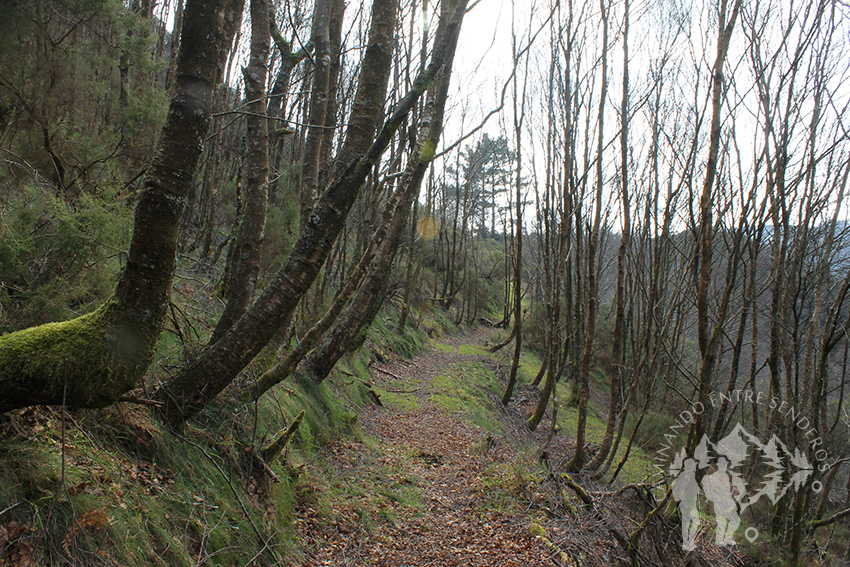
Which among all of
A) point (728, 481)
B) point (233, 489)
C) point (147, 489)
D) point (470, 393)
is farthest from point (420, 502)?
point (728, 481)

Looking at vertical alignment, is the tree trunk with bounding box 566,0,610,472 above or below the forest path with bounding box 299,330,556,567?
above

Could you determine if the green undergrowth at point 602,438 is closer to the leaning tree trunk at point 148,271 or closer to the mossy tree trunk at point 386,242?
the mossy tree trunk at point 386,242

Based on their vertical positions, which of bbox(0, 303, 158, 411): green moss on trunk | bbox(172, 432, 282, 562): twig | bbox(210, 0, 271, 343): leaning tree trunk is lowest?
bbox(172, 432, 282, 562): twig

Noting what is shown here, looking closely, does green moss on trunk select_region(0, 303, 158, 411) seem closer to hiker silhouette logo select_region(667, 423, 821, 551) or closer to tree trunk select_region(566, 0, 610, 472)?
hiker silhouette logo select_region(667, 423, 821, 551)

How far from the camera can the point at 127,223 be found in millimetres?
3592

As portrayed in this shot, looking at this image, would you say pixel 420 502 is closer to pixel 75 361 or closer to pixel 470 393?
pixel 75 361

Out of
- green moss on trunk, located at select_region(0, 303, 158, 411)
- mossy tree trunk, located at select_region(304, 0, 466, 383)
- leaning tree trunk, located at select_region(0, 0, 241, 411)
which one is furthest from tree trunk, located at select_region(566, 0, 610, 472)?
green moss on trunk, located at select_region(0, 303, 158, 411)

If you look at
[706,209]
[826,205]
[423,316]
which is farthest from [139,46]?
[423,316]

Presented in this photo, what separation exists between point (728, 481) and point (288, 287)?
323 inches

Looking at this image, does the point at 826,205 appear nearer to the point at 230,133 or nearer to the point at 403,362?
the point at 403,362

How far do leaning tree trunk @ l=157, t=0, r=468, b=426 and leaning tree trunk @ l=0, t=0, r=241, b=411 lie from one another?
0.51 metres

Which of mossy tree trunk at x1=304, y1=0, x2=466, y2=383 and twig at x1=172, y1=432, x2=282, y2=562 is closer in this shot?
twig at x1=172, y1=432, x2=282, y2=562

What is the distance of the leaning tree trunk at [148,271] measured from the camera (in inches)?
85.4

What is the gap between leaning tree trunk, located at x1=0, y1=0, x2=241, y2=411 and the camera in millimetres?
2170
